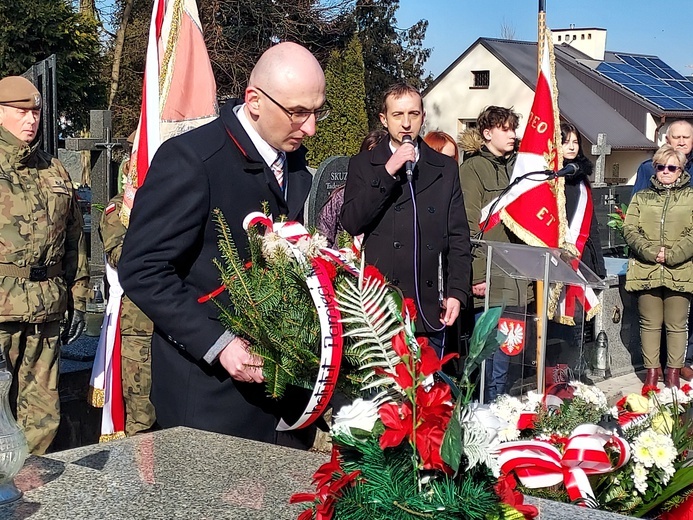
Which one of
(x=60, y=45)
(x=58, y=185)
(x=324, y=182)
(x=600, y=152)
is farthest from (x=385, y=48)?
(x=58, y=185)

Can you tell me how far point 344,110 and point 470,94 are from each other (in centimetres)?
1475

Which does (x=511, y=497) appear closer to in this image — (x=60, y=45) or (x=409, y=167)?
(x=409, y=167)

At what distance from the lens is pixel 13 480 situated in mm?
2098

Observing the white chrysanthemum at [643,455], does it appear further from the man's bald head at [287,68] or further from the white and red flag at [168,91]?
the white and red flag at [168,91]

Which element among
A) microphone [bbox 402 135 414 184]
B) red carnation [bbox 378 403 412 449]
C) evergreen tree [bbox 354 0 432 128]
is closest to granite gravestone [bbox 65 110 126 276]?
microphone [bbox 402 135 414 184]

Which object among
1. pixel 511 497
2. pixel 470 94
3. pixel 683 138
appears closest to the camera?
pixel 511 497

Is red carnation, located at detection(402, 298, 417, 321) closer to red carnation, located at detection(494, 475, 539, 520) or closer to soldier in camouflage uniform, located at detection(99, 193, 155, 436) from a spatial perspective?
red carnation, located at detection(494, 475, 539, 520)

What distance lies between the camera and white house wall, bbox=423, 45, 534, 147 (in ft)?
120

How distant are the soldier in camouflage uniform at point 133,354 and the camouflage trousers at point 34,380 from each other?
0.41m

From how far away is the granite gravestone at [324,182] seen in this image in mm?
7707

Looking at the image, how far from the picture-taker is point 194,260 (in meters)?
2.79

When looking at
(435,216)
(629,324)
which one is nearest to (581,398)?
(435,216)

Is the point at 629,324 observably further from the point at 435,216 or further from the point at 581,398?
the point at 581,398

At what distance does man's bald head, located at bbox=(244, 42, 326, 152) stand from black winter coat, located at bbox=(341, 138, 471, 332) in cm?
160
